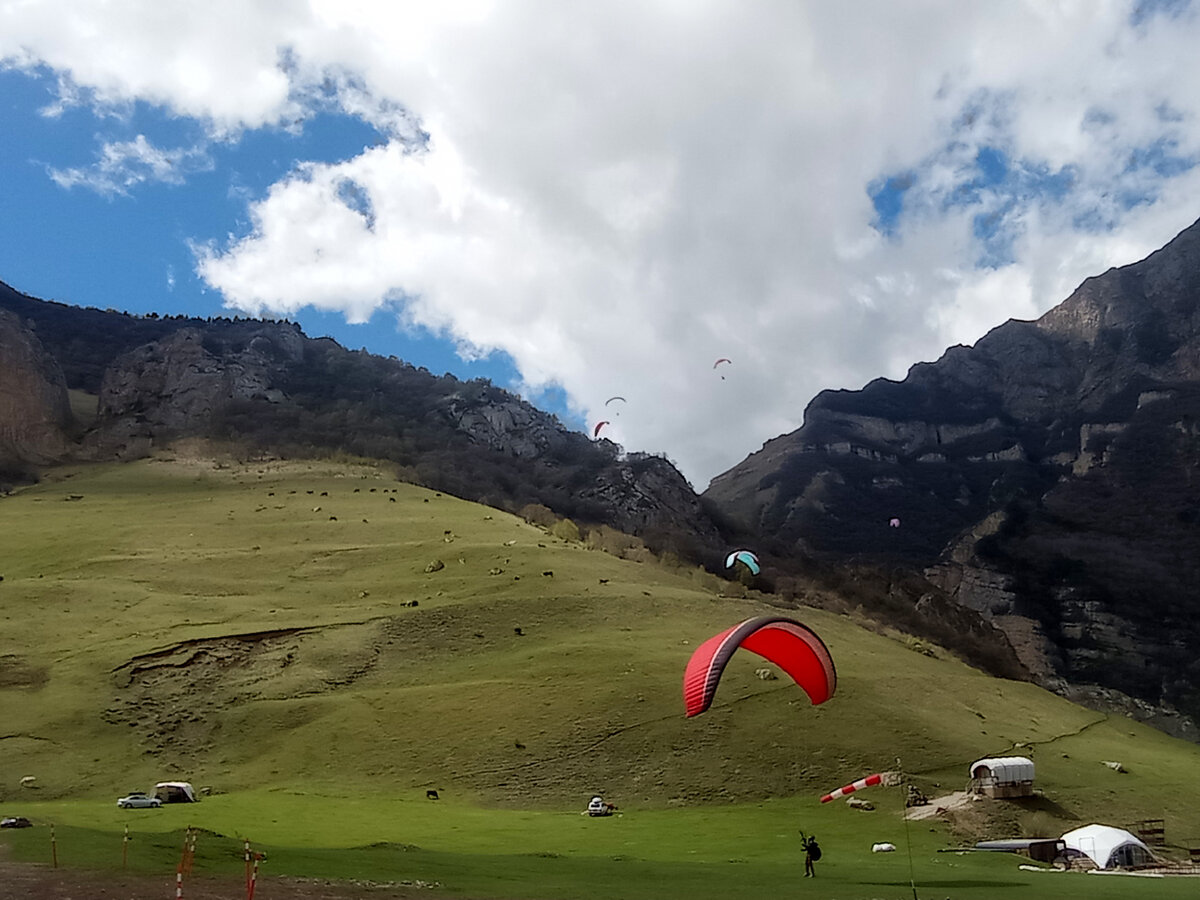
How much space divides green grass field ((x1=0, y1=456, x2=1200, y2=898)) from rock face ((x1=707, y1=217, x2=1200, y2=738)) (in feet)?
238

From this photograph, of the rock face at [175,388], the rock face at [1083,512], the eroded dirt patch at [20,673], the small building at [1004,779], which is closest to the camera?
the small building at [1004,779]

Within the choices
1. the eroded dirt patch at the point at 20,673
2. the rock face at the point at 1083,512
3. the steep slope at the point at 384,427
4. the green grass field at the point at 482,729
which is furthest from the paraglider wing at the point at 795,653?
the rock face at the point at 1083,512

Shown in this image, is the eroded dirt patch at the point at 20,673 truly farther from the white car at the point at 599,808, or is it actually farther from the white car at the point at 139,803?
the white car at the point at 599,808

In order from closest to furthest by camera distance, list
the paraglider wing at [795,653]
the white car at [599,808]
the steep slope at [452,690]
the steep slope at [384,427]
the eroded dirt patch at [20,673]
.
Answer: the paraglider wing at [795,653], the white car at [599,808], the steep slope at [452,690], the eroded dirt patch at [20,673], the steep slope at [384,427]

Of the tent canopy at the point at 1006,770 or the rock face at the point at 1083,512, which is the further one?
the rock face at the point at 1083,512

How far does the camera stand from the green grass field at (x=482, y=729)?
2162cm

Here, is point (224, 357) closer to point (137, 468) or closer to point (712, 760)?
point (137, 468)

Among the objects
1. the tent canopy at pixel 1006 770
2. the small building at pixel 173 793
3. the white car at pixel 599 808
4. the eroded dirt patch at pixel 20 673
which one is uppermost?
the eroded dirt patch at pixel 20 673

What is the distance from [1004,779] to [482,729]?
1845 centimetres

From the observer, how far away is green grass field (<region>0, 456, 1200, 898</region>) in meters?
21.6

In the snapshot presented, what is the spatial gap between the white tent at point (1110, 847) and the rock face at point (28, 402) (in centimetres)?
9517

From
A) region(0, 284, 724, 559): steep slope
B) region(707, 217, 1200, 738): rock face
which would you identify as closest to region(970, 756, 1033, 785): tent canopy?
region(0, 284, 724, 559): steep slope

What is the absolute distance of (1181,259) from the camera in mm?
193750

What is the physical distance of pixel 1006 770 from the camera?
2933 cm
